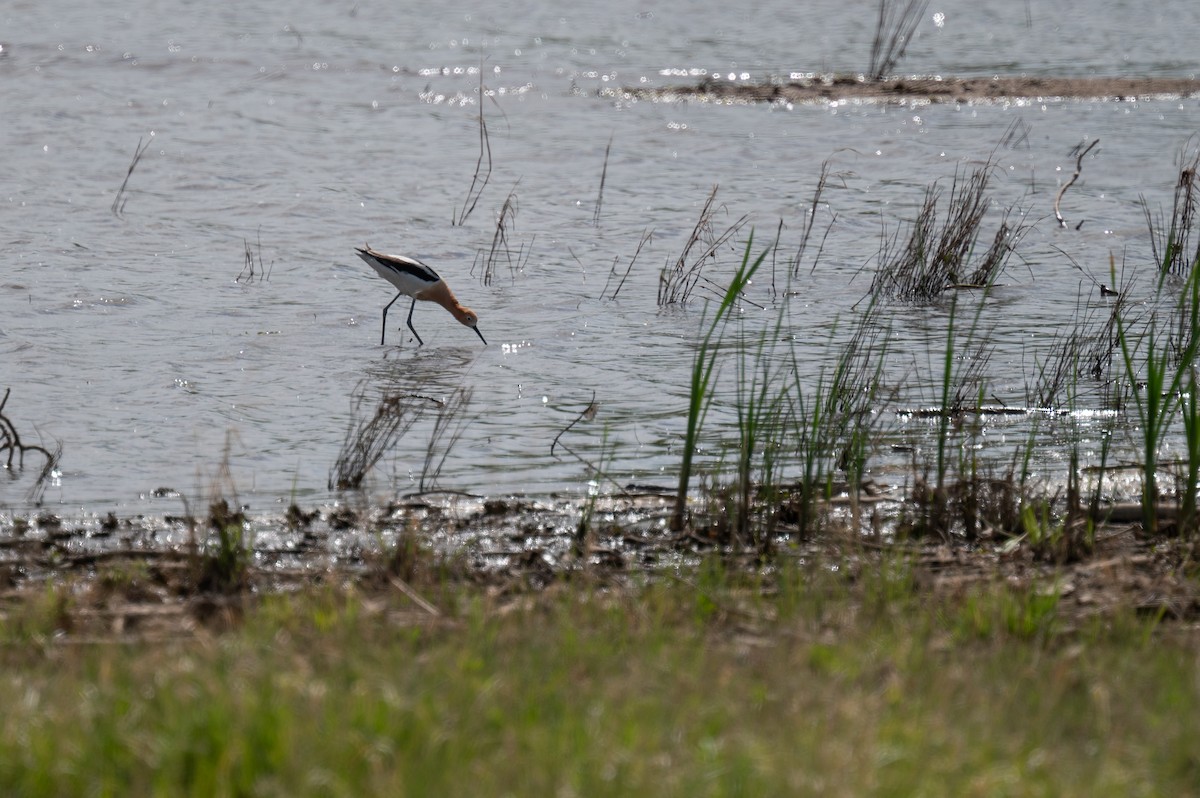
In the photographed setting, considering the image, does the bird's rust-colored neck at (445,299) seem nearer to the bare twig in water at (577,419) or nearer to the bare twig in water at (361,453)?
the bare twig in water at (577,419)

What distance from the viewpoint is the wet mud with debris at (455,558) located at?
465 cm

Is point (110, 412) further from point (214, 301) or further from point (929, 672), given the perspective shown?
point (929, 672)

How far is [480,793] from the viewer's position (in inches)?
116

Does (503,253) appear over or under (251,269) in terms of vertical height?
over

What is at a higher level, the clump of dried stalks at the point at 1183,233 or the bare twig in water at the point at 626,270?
the clump of dried stalks at the point at 1183,233

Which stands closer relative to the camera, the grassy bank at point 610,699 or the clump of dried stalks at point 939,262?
the grassy bank at point 610,699

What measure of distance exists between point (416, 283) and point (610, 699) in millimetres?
6457

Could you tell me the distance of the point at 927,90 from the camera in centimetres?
2095

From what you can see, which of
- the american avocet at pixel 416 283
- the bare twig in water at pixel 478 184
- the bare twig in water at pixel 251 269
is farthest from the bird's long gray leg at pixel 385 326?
the bare twig in water at pixel 478 184

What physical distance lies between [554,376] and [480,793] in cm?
567

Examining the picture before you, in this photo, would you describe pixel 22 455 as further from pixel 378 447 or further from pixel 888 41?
pixel 888 41

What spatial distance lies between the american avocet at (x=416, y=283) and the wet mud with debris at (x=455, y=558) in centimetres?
364

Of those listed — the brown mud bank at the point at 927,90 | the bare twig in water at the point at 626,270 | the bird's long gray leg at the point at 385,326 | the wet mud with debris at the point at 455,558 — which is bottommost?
the wet mud with debris at the point at 455,558

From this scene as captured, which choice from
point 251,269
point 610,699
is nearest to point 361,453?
point 610,699
